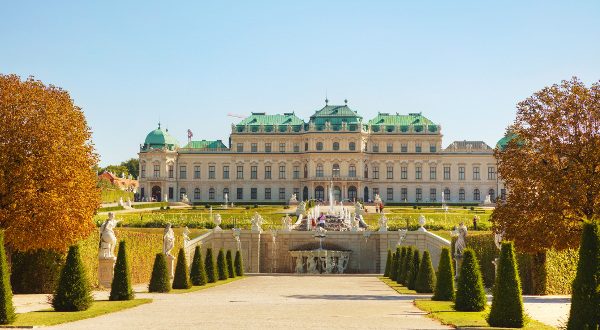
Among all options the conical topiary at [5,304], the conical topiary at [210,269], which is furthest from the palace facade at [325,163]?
the conical topiary at [5,304]

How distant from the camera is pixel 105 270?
79.8 ft

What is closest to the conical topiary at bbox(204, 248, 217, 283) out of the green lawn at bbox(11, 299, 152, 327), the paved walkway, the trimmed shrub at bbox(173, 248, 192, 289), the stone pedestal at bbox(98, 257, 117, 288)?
the trimmed shrub at bbox(173, 248, 192, 289)

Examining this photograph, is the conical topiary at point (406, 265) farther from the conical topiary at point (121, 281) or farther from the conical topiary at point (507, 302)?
the conical topiary at point (507, 302)

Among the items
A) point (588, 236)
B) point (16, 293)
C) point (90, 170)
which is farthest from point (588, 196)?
point (16, 293)

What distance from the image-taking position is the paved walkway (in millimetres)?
14617

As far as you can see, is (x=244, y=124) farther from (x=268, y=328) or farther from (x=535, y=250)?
(x=268, y=328)

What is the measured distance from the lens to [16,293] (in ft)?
79.0

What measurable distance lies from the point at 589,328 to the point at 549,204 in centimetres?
1177

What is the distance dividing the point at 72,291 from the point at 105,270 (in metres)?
7.49

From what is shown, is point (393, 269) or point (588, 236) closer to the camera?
point (588, 236)

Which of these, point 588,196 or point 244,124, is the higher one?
point 244,124

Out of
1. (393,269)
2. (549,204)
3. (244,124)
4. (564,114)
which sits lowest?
(393,269)

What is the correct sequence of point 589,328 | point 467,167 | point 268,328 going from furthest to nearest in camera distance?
point 467,167
point 268,328
point 589,328

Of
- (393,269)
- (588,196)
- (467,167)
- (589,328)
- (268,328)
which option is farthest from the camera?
(467,167)
